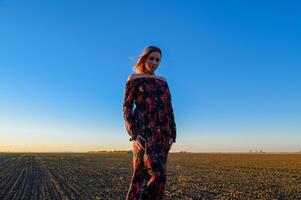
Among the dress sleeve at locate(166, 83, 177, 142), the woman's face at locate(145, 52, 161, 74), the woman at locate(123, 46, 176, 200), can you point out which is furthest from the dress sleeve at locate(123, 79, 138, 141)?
the dress sleeve at locate(166, 83, 177, 142)

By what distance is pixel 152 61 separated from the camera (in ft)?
12.6

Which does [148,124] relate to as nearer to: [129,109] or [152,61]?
[129,109]

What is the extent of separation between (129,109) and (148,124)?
22cm

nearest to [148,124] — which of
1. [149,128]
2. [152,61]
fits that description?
[149,128]

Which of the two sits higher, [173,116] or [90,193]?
[173,116]

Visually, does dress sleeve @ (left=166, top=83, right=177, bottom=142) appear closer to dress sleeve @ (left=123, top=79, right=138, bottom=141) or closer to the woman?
the woman

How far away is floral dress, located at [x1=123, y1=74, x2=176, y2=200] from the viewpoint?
11.4 ft

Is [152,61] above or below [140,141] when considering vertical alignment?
above

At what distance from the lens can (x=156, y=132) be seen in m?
3.66

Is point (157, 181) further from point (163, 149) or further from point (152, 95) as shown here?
point (152, 95)

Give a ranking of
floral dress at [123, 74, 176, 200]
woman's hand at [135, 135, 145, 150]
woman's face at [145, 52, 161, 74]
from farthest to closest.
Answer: woman's face at [145, 52, 161, 74], woman's hand at [135, 135, 145, 150], floral dress at [123, 74, 176, 200]

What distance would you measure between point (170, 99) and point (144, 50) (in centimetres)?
52

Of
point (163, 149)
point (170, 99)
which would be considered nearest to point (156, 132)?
point (163, 149)

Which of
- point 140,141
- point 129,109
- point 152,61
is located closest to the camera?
point 140,141
